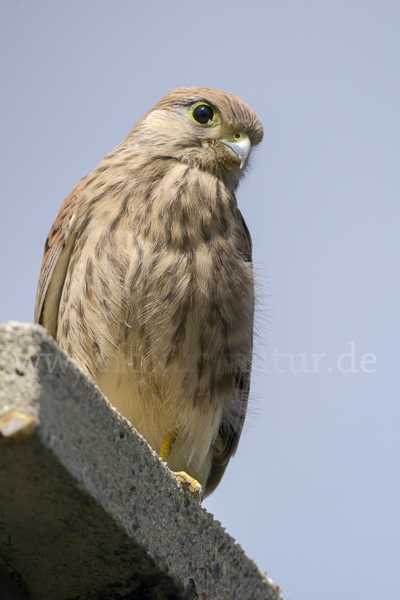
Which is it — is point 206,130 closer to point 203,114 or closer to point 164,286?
point 203,114

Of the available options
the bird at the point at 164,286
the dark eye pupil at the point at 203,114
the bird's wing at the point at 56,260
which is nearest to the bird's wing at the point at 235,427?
the bird at the point at 164,286

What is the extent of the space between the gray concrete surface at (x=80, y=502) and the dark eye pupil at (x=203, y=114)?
214 centimetres

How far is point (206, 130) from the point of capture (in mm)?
3338

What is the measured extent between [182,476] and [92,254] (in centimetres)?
102

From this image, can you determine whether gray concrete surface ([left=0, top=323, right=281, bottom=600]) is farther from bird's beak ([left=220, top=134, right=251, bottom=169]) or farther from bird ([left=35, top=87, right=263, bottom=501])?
bird's beak ([left=220, top=134, right=251, bottom=169])

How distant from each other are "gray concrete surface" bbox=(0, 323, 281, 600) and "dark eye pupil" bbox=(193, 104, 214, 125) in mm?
2145

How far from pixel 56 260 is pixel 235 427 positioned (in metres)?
1.25

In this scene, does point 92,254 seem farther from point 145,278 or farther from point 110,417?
point 110,417

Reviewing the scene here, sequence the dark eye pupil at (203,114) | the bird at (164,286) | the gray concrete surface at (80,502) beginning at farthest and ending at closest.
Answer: the dark eye pupil at (203,114), the bird at (164,286), the gray concrete surface at (80,502)

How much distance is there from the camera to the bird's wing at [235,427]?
3184 mm

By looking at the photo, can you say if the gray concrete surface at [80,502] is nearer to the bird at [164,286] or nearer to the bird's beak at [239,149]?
the bird at [164,286]

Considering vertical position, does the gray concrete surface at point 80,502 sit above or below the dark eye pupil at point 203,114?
below

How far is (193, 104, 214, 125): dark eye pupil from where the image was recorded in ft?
11.1

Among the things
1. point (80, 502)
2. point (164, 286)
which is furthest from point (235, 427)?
point (80, 502)
